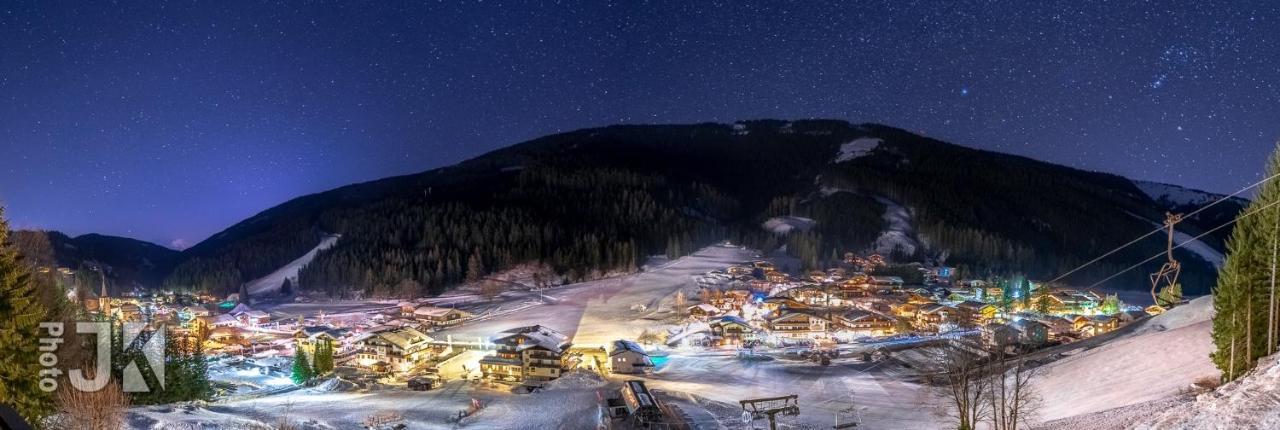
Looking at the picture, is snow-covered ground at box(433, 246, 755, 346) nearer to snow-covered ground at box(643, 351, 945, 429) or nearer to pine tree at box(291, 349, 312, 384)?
snow-covered ground at box(643, 351, 945, 429)

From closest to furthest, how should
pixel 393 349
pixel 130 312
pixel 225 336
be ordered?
pixel 393 349, pixel 225 336, pixel 130 312

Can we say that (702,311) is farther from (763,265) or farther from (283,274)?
(283,274)

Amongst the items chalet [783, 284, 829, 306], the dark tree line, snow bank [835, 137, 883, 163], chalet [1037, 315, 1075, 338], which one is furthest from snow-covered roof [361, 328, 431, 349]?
snow bank [835, 137, 883, 163]

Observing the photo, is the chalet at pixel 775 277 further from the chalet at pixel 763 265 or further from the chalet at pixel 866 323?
the chalet at pixel 866 323

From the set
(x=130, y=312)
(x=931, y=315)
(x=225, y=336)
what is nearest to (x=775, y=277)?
(x=931, y=315)

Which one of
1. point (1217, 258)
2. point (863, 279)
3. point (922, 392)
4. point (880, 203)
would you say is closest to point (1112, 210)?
point (1217, 258)
